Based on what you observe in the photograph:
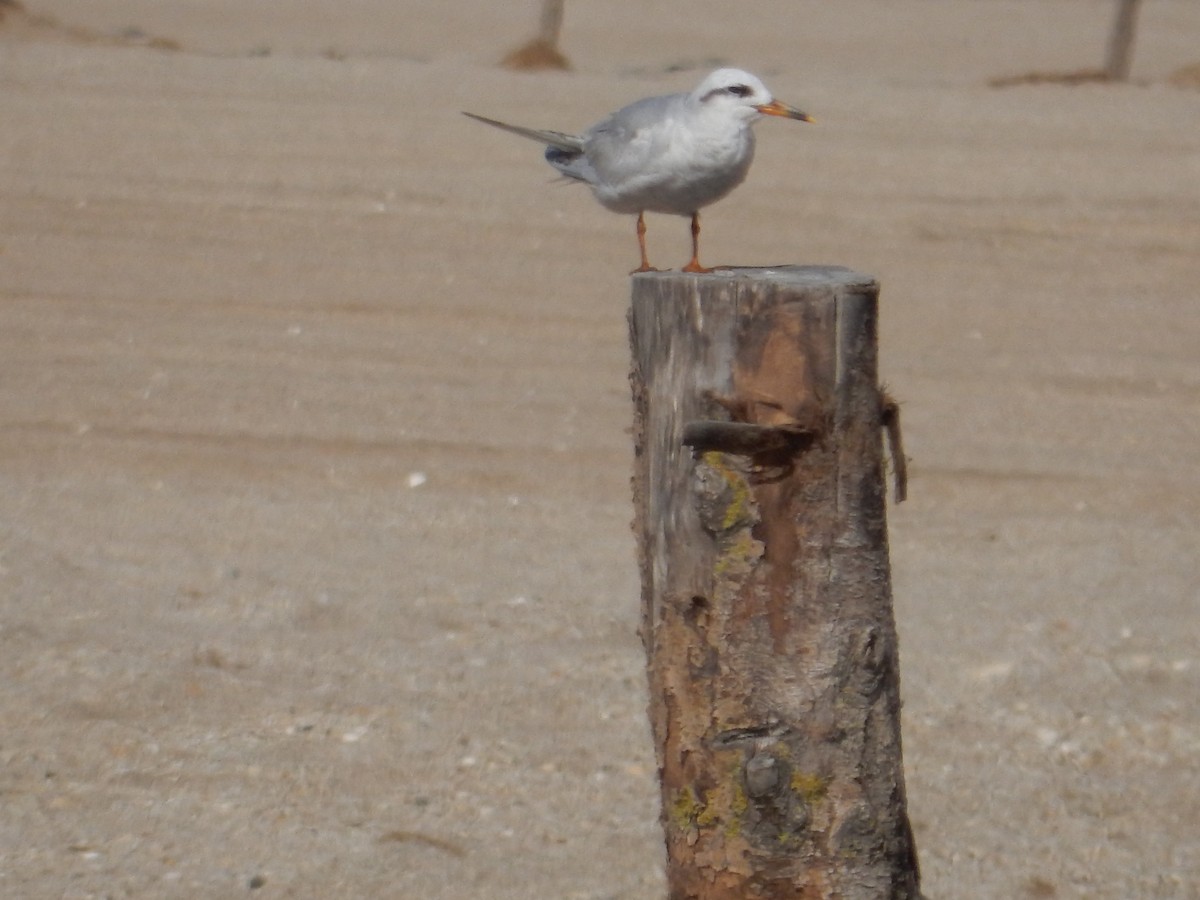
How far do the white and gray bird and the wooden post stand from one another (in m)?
1.30

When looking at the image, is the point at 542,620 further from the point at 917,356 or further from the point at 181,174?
the point at 181,174

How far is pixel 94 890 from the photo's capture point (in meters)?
4.25

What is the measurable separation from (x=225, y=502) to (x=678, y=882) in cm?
435

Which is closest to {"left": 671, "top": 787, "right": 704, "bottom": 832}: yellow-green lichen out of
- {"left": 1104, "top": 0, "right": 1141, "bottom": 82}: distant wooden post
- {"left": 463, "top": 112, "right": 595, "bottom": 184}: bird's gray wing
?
{"left": 463, "top": 112, "right": 595, "bottom": 184}: bird's gray wing

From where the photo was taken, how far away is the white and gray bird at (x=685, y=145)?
4.51 meters

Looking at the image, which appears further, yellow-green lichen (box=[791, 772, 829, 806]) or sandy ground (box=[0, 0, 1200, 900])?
sandy ground (box=[0, 0, 1200, 900])

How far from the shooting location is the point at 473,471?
7805 mm

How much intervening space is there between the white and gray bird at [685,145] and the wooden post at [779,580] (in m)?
1.30

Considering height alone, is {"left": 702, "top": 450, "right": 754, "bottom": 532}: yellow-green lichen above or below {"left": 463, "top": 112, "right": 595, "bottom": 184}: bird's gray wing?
below

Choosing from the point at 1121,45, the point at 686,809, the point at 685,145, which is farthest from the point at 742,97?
the point at 1121,45

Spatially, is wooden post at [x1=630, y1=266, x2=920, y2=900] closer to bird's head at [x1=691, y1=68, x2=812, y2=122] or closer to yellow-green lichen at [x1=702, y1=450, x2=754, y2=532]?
yellow-green lichen at [x1=702, y1=450, x2=754, y2=532]

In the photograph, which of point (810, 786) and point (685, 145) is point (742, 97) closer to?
point (685, 145)

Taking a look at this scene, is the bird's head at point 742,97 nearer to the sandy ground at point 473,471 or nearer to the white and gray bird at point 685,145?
the white and gray bird at point 685,145

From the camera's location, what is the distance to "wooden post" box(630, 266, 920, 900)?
3.11 m
